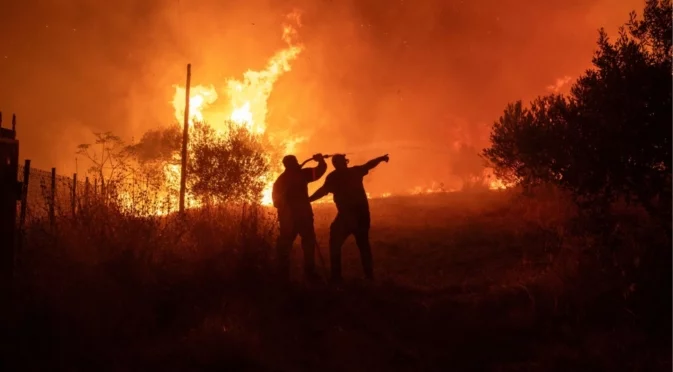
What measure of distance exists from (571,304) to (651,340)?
0.97 metres

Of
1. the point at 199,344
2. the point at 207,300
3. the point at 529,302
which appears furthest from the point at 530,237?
the point at 199,344

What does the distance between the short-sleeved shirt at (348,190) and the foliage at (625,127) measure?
2942mm

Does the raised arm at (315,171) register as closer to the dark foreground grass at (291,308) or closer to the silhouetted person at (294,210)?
the silhouetted person at (294,210)

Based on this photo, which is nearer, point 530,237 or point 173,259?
point 173,259

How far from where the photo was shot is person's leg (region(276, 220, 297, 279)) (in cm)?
758

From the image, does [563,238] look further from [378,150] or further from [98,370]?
[378,150]

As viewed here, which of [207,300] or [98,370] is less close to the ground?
[207,300]

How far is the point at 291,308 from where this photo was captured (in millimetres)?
6770

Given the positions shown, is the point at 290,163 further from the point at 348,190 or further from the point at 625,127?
the point at 625,127

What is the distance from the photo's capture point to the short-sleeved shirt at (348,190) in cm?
888

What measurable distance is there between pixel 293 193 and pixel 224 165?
57.8 feet

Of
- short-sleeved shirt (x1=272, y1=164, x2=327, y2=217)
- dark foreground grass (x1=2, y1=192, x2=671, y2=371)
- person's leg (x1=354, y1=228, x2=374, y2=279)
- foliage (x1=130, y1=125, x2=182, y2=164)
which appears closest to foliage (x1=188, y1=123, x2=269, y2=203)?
foliage (x1=130, y1=125, x2=182, y2=164)

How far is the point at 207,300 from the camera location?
22.5ft

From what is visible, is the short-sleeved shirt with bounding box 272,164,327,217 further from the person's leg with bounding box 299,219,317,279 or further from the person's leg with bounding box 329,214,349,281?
the person's leg with bounding box 329,214,349,281
